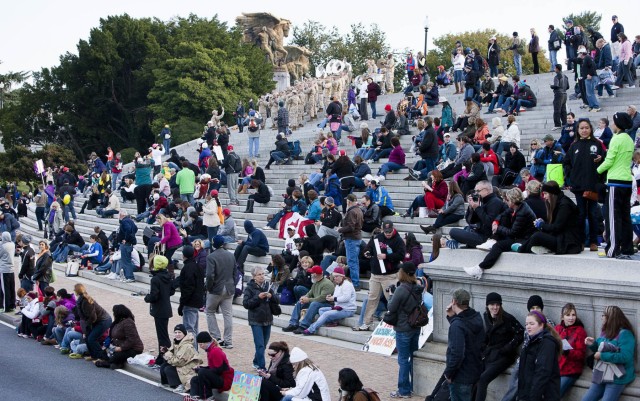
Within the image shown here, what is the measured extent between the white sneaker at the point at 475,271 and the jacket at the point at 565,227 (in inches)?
39.6

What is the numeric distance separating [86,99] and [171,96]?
11.3 metres

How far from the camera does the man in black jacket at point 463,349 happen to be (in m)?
11.3

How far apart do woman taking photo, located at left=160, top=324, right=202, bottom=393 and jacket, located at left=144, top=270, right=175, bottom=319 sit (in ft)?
4.15

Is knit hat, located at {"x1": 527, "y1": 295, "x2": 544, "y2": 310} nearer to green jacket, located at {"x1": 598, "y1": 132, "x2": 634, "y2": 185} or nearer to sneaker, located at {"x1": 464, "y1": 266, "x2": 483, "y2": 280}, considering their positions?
sneaker, located at {"x1": 464, "y1": 266, "x2": 483, "y2": 280}

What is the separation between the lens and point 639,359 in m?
10.8

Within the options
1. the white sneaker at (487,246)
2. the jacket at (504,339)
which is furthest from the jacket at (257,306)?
the jacket at (504,339)

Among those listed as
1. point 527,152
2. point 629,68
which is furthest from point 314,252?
point 629,68

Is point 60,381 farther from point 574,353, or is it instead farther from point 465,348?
point 574,353

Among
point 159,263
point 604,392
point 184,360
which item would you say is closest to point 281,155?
point 159,263

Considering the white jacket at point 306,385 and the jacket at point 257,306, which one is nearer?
the white jacket at point 306,385

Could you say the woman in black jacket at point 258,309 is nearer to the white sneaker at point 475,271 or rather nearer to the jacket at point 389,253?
the jacket at point 389,253

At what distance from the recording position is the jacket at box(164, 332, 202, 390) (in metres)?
14.3

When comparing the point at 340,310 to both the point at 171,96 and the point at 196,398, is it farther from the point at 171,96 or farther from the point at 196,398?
the point at 171,96

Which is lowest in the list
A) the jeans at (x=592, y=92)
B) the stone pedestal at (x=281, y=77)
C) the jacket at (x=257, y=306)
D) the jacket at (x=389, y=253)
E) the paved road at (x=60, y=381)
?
the paved road at (x=60, y=381)
